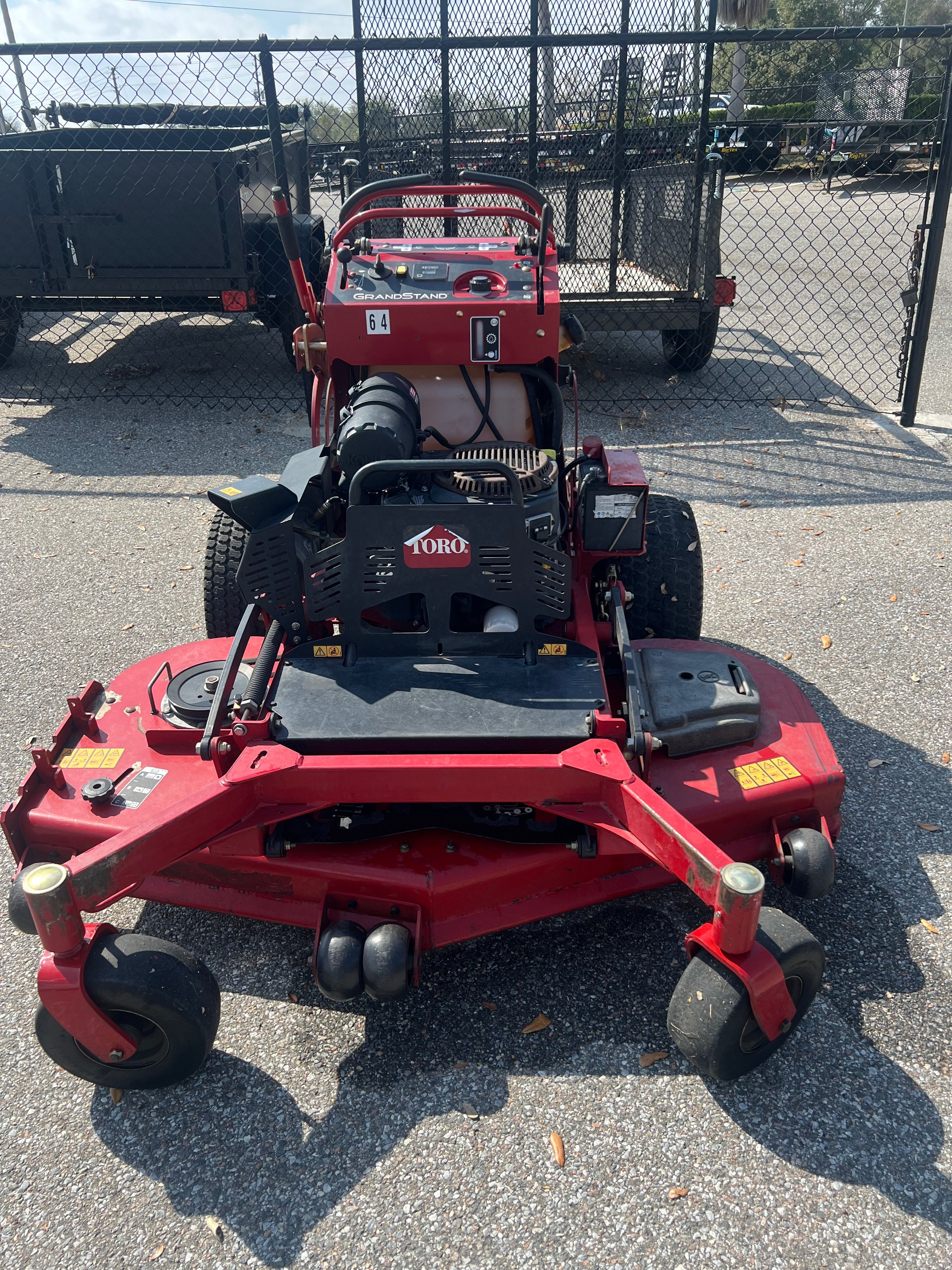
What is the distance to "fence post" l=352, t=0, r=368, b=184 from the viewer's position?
6586mm

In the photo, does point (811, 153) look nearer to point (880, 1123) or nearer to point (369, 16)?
point (369, 16)

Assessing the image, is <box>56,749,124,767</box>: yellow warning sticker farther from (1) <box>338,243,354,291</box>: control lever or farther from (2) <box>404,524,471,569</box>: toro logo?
(1) <box>338,243,354,291</box>: control lever

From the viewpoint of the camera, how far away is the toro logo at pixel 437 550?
9.04 ft

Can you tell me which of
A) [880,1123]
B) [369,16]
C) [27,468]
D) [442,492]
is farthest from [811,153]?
[880,1123]

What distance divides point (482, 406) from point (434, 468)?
3.26 feet

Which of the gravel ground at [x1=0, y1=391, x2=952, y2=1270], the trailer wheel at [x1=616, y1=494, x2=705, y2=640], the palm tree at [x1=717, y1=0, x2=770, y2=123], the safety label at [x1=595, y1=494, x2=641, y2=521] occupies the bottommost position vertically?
the gravel ground at [x1=0, y1=391, x2=952, y2=1270]

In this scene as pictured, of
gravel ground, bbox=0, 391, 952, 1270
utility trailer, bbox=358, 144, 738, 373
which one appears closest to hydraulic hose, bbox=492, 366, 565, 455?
gravel ground, bbox=0, 391, 952, 1270

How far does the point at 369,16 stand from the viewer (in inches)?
279

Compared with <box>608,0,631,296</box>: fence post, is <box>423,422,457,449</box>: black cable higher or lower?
lower

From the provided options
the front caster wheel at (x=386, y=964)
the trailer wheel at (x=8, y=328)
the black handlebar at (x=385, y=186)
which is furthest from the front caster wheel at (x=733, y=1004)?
the trailer wheel at (x=8, y=328)

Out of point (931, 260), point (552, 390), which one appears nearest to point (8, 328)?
point (552, 390)

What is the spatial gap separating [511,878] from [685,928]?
0.58m

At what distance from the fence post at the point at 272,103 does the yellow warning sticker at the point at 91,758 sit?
13.4 feet

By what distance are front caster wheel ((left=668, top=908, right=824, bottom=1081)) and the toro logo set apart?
123cm
